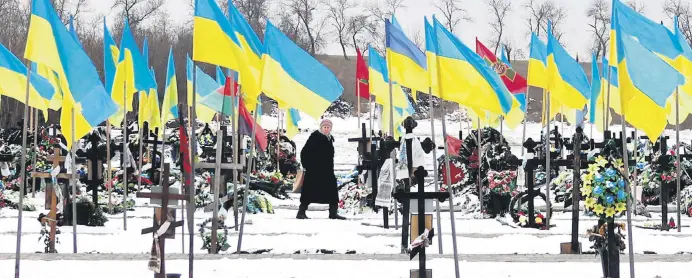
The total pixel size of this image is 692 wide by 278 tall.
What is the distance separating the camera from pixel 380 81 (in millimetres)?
16125

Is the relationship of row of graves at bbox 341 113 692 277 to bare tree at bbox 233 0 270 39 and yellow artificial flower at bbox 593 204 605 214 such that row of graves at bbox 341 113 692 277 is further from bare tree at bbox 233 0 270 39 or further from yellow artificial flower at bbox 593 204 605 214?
bare tree at bbox 233 0 270 39

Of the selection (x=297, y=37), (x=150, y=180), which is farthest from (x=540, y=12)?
(x=150, y=180)

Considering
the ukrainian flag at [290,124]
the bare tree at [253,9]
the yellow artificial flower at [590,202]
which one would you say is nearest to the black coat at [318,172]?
the ukrainian flag at [290,124]

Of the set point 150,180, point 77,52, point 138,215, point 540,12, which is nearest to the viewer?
point 77,52

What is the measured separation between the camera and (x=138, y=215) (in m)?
15.6

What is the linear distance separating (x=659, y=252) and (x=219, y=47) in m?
5.00

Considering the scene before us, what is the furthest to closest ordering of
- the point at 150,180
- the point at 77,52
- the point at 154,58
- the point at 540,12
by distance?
the point at 540,12
the point at 154,58
the point at 150,180
the point at 77,52

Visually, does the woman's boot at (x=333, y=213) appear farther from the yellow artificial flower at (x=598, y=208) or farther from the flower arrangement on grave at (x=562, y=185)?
the yellow artificial flower at (x=598, y=208)

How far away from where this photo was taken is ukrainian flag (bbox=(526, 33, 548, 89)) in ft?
49.2

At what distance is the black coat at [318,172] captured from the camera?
50.8 ft

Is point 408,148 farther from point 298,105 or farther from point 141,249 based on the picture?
point 141,249

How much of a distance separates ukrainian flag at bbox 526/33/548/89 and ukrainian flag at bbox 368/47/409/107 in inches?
84.3

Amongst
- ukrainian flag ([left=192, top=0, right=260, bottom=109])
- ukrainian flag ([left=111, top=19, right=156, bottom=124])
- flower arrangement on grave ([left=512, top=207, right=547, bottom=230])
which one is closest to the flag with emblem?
flower arrangement on grave ([left=512, top=207, right=547, bottom=230])

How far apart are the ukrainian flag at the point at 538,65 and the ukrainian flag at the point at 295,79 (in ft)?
16.9
